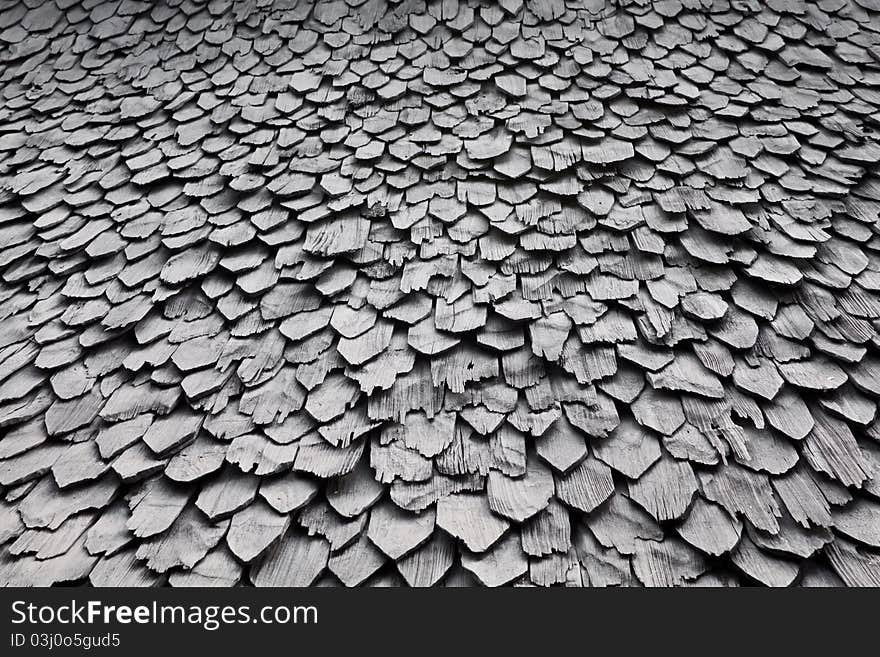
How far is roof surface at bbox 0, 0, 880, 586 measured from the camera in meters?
1.05

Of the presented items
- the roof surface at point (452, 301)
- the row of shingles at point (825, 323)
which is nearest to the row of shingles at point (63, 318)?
the roof surface at point (452, 301)

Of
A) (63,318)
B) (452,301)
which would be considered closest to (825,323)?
(452,301)

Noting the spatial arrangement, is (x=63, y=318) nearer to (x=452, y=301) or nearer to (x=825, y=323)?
(x=452, y=301)

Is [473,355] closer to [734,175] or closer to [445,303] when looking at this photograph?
[445,303]

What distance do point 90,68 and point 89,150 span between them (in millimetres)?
353

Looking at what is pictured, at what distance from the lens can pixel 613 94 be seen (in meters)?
1.47

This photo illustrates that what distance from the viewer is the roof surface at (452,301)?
1050 mm

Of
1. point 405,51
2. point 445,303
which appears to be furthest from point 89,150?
point 445,303

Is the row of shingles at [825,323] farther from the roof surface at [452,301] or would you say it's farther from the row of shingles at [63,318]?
the row of shingles at [63,318]

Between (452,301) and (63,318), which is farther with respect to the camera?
(63,318)

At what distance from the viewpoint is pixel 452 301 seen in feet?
4.09

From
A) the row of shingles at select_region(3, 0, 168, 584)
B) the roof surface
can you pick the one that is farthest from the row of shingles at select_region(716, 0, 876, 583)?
the row of shingles at select_region(3, 0, 168, 584)

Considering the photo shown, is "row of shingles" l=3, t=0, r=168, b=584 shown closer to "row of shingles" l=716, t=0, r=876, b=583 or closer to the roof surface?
the roof surface

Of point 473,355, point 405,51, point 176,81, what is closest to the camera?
point 473,355
